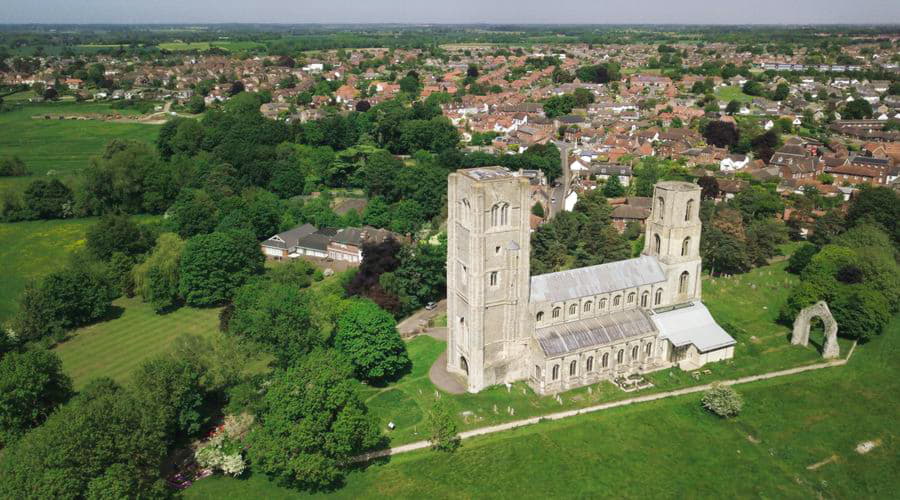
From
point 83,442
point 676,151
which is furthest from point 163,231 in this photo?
point 676,151

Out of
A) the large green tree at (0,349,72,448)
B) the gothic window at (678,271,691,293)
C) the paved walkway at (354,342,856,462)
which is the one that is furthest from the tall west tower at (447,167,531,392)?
the large green tree at (0,349,72,448)

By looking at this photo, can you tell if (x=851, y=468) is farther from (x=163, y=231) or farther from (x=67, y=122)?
(x=67, y=122)

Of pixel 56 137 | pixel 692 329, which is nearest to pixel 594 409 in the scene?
pixel 692 329

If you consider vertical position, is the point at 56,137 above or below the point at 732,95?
below

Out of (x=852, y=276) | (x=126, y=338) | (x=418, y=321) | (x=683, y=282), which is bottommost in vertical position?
(x=126, y=338)

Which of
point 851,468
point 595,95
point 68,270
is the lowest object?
point 851,468

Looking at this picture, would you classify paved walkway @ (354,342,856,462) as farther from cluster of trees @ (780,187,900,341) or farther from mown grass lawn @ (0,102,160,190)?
mown grass lawn @ (0,102,160,190)

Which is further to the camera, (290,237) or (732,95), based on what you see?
(732,95)

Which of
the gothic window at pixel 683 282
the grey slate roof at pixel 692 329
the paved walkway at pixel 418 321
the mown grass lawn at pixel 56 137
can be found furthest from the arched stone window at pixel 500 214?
the mown grass lawn at pixel 56 137

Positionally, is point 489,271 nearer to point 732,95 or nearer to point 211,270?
point 211,270
